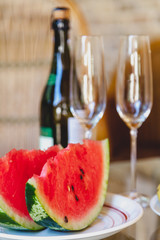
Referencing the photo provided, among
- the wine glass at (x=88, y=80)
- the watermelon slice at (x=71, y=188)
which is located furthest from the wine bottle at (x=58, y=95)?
the watermelon slice at (x=71, y=188)

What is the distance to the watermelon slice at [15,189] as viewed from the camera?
55 cm

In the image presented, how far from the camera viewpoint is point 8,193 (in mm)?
565

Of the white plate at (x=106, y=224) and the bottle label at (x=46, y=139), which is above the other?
the bottle label at (x=46, y=139)

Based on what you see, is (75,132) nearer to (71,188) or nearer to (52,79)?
(52,79)

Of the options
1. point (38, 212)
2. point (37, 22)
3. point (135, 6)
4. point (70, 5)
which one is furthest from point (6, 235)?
point (135, 6)

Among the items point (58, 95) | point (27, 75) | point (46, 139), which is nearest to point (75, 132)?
point (46, 139)

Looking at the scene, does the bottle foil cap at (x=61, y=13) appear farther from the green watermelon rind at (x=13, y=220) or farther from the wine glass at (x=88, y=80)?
the green watermelon rind at (x=13, y=220)

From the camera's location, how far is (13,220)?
552 mm

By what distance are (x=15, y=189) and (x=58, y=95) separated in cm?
60

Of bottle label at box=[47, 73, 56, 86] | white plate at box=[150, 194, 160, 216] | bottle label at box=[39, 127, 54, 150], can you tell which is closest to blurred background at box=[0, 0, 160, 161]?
bottle label at box=[47, 73, 56, 86]

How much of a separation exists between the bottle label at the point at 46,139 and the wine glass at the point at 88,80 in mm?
189

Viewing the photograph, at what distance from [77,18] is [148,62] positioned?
83 cm

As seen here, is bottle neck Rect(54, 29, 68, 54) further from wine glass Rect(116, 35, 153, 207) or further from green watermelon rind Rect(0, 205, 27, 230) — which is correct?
green watermelon rind Rect(0, 205, 27, 230)

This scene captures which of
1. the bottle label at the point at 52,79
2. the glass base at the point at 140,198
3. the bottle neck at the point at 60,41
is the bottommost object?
the glass base at the point at 140,198
